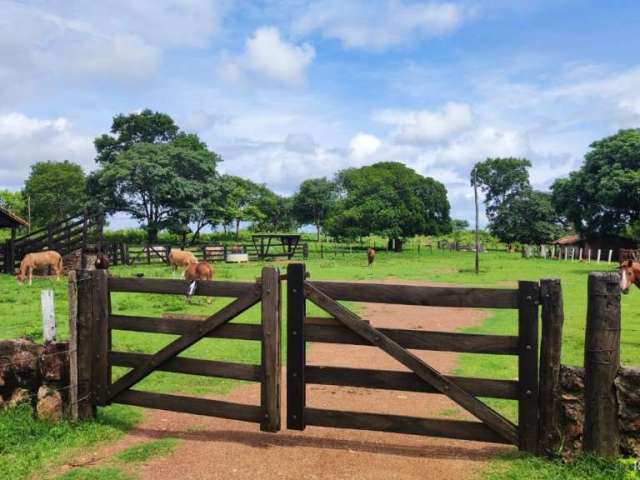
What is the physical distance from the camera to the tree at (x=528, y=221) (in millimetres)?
74500

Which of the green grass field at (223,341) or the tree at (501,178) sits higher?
the tree at (501,178)

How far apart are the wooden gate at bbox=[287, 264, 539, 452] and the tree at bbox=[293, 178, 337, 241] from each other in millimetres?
87897

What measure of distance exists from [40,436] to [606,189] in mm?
49586

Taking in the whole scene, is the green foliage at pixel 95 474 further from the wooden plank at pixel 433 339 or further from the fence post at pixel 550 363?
the fence post at pixel 550 363

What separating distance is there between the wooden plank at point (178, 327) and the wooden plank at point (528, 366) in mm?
2554

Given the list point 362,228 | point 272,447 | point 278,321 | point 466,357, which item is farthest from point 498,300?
point 362,228

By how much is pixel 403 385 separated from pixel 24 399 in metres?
4.57

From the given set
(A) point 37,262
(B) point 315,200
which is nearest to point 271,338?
(A) point 37,262

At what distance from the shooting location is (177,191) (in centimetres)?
5091

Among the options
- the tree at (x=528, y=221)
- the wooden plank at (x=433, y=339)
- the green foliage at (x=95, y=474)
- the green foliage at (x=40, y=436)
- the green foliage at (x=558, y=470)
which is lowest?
the green foliage at (x=95, y=474)

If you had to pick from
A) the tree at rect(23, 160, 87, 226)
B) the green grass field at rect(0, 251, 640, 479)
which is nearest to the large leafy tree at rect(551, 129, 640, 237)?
the green grass field at rect(0, 251, 640, 479)

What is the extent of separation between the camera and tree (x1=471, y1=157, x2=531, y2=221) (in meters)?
85.4

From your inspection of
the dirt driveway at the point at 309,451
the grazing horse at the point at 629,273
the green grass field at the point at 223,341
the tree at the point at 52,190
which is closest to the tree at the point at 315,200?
the tree at the point at 52,190

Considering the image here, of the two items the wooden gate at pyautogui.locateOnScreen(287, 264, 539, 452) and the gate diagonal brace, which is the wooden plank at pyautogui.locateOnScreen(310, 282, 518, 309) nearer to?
the wooden gate at pyautogui.locateOnScreen(287, 264, 539, 452)
